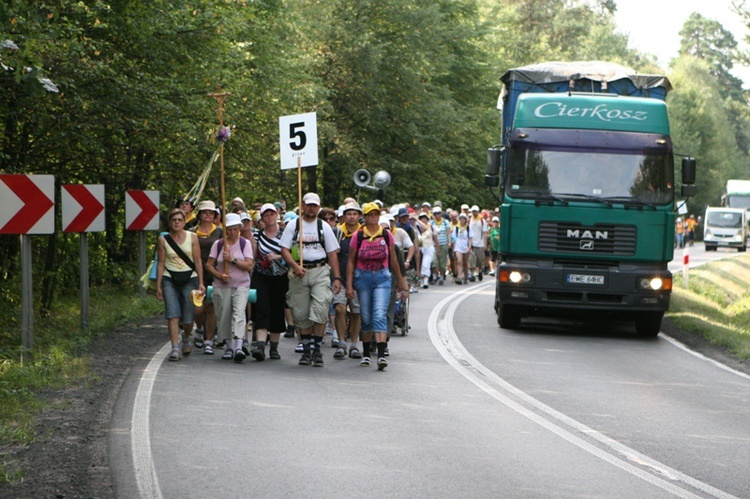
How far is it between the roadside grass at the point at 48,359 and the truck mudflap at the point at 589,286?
5792mm

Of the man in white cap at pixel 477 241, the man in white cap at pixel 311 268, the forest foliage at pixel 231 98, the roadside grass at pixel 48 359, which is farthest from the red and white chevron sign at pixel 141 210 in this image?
the man in white cap at pixel 477 241

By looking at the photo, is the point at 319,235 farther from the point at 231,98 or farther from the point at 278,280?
the point at 231,98

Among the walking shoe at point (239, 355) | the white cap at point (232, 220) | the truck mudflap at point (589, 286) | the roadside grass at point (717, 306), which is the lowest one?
the roadside grass at point (717, 306)

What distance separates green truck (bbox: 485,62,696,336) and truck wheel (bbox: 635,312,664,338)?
0.37 metres

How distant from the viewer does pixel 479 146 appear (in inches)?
1812

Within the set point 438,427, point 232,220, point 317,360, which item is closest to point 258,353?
point 317,360

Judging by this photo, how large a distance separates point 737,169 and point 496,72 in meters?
56.5

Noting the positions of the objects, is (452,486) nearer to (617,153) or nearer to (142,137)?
(617,153)

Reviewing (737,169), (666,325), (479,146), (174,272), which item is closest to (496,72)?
(479,146)

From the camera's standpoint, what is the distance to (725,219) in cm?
6181

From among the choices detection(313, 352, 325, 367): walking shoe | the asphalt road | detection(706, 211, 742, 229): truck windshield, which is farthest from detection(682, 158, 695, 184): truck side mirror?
detection(706, 211, 742, 229): truck windshield

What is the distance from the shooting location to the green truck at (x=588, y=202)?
1669 cm

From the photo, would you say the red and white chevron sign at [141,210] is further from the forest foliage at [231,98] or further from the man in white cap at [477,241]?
the man in white cap at [477,241]

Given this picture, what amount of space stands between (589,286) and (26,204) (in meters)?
7.93
